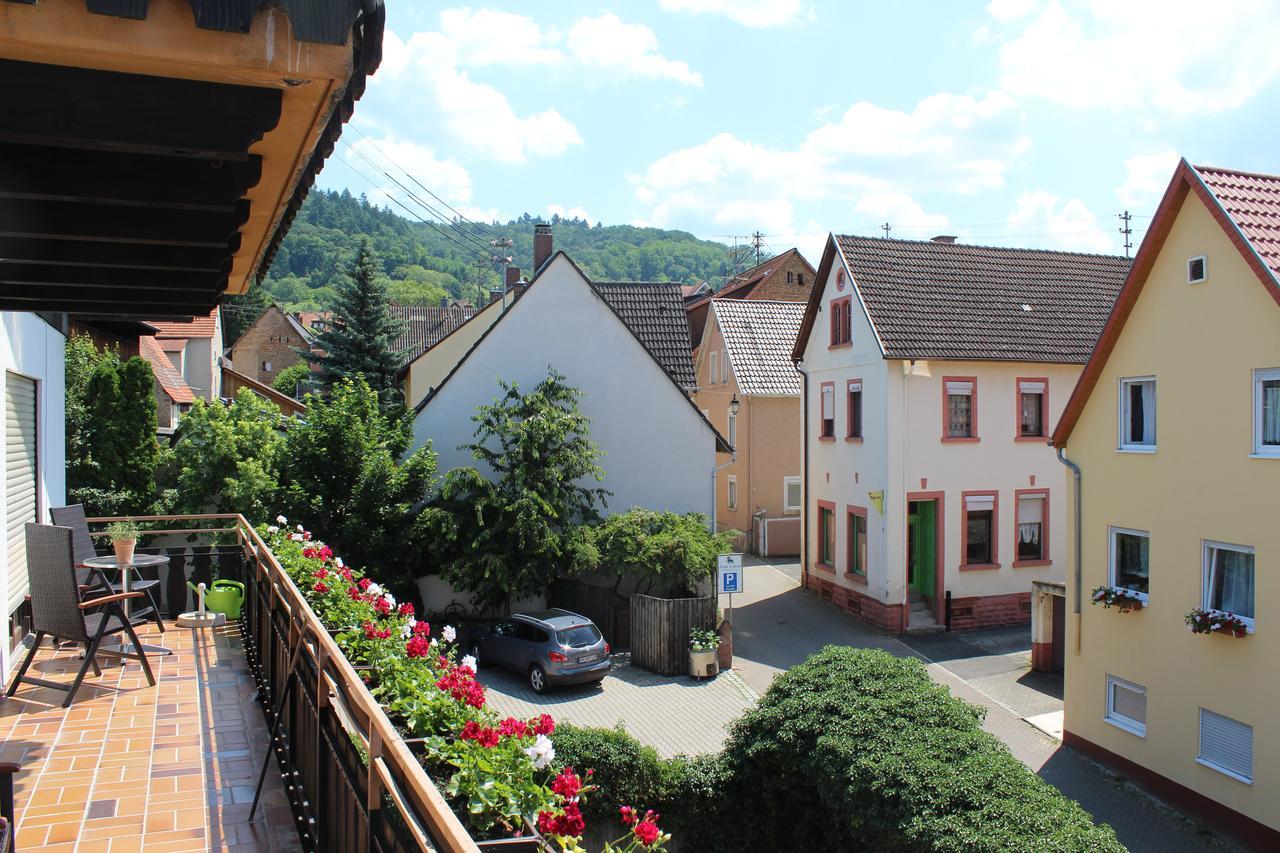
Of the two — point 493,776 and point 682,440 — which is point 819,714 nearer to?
point 493,776

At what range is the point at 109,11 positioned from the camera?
6.24 feet

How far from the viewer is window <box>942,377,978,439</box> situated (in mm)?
23031

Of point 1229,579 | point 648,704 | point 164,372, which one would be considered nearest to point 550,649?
point 648,704

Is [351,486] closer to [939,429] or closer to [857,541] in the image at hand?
[857,541]

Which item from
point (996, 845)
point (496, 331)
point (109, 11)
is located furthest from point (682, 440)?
point (109, 11)

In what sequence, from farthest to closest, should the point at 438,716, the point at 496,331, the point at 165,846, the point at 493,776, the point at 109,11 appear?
the point at 496,331
the point at 165,846
the point at 438,716
the point at 493,776
the point at 109,11

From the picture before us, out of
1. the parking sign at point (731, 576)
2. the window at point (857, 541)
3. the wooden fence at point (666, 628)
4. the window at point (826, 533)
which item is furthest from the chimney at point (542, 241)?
the parking sign at point (731, 576)

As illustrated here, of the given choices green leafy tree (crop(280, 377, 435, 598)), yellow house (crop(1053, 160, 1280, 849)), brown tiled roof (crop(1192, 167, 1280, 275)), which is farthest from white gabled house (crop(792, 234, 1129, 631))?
green leafy tree (crop(280, 377, 435, 598))

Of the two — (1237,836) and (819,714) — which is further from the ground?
(819,714)

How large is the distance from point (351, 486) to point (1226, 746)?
15889 millimetres

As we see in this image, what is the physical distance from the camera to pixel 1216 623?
13.0 metres

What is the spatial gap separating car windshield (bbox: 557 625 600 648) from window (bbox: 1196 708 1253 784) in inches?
403

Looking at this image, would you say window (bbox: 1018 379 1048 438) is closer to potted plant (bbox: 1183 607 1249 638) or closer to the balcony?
potted plant (bbox: 1183 607 1249 638)

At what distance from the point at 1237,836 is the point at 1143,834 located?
3.78ft
